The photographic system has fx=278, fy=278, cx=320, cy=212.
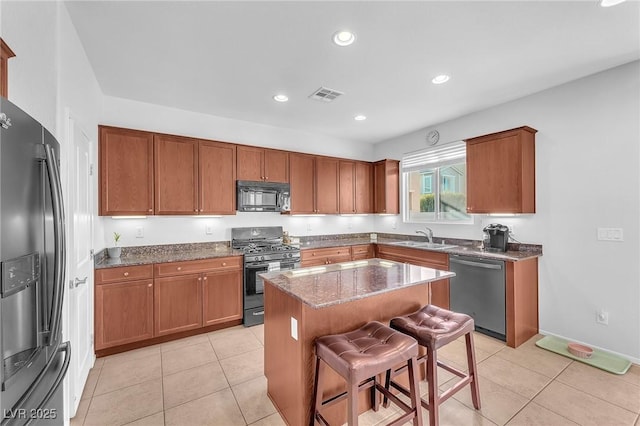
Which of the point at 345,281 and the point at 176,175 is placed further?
the point at 176,175

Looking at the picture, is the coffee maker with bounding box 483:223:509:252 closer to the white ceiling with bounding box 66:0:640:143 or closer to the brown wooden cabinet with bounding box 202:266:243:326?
the white ceiling with bounding box 66:0:640:143

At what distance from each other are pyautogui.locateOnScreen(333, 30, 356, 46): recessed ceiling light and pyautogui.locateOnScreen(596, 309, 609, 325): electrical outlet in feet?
11.9

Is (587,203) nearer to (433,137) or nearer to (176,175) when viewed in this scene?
(433,137)

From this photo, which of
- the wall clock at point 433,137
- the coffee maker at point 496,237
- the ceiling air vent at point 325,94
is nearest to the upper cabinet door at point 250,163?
the ceiling air vent at point 325,94

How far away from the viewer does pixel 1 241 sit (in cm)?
84

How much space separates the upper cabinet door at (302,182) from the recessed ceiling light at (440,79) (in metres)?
2.19

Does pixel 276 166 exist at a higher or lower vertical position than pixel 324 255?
higher

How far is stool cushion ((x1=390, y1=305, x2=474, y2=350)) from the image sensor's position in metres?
1.79

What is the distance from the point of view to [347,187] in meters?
5.10

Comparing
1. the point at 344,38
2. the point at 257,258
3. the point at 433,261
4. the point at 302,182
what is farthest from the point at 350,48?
the point at 433,261

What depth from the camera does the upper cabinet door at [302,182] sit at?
444 centimetres

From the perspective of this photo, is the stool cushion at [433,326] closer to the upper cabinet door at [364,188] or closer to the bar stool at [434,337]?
the bar stool at [434,337]

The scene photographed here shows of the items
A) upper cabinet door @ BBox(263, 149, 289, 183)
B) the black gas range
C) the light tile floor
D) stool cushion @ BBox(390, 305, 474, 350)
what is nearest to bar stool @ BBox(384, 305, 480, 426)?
stool cushion @ BBox(390, 305, 474, 350)

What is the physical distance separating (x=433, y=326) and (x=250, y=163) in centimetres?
314
